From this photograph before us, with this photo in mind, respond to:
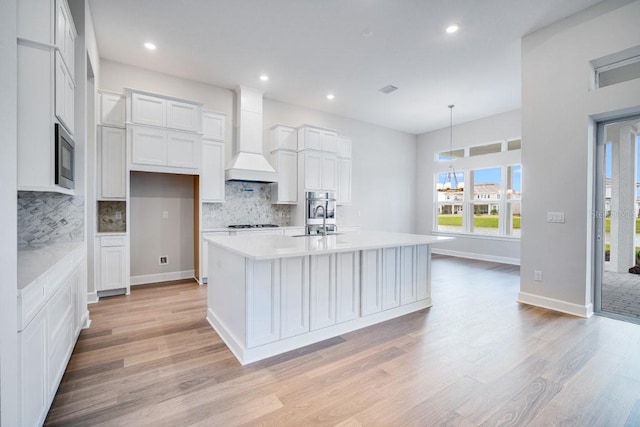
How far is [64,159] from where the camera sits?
2268 millimetres

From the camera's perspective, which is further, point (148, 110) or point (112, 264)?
point (148, 110)

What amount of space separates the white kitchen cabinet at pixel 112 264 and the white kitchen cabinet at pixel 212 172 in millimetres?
1281

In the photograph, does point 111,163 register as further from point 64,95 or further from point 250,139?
point 250,139

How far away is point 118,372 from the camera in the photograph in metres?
2.13

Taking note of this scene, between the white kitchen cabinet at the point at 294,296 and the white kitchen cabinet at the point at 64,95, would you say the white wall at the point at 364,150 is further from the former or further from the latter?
the white kitchen cabinet at the point at 294,296

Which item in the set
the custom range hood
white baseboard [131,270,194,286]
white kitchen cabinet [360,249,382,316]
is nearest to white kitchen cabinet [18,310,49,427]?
white kitchen cabinet [360,249,382,316]

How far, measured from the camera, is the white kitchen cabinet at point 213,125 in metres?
4.65

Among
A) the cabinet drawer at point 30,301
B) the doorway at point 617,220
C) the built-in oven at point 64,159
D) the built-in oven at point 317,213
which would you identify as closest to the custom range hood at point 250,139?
the built-in oven at point 317,213

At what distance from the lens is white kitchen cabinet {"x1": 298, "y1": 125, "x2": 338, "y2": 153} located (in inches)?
215

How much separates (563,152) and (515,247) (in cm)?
353

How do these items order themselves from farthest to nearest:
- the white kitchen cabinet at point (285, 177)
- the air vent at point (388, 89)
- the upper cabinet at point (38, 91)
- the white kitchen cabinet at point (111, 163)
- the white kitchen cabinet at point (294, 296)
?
the white kitchen cabinet at point (285, 177)
the air vent at point (388, 89)
the white kitchen cabinet at point (111, 163)
the white kitchen cabinet at point (294, 296)
the upper cabinet at point (38, 91)

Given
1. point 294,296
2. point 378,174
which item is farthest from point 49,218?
point 378,174

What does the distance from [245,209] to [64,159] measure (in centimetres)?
316

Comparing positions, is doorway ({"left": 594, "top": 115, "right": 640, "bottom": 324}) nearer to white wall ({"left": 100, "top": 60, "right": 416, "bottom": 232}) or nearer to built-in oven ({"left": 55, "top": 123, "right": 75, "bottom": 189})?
white wall ({"left": 100, "top": 60, "right": 416, "bottom": 232})
